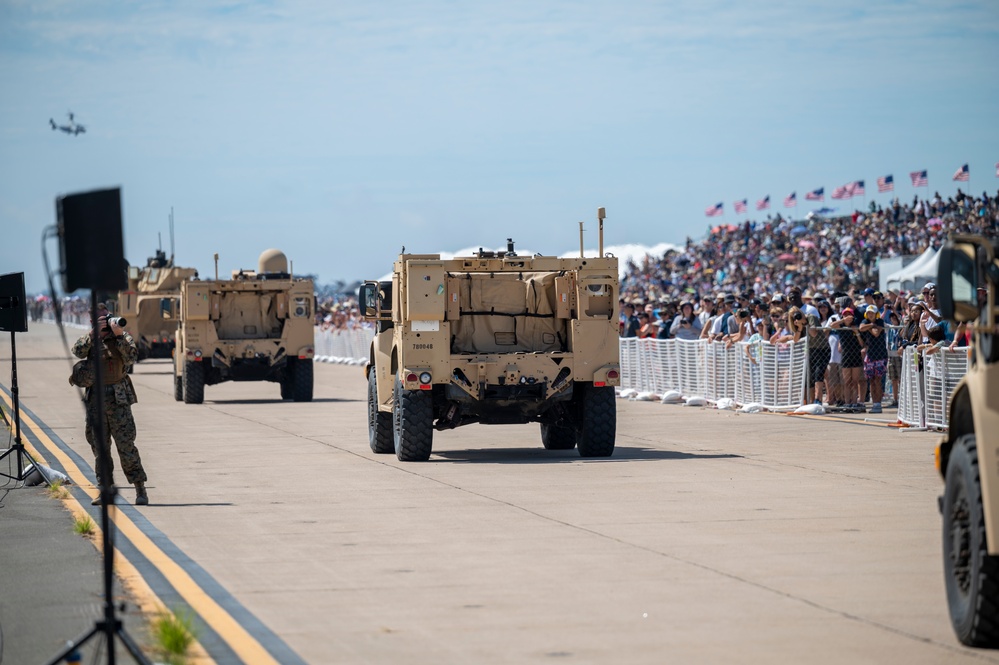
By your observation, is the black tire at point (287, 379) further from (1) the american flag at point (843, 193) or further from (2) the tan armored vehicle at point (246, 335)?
(1) the american flag at point (843, 193)

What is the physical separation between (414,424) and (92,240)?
34.2ft

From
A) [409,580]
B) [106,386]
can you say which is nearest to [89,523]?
[106,386]

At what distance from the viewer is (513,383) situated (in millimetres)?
17797

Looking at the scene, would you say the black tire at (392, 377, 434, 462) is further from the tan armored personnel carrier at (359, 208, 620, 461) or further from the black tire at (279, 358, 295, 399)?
the black tire at (279, 358, 295, 399)

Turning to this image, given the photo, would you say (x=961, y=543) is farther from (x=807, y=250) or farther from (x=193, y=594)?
(x=807, y=250)

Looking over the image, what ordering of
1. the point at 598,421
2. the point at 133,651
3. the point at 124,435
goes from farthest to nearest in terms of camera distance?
the point at 598,421 < the point at 124,435 < the point at 133,651

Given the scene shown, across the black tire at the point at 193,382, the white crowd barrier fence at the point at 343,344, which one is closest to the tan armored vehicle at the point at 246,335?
the black tire at the point at 193,382

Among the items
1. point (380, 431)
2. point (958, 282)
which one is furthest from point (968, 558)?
point (380, 431)

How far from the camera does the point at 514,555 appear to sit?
10766 mm

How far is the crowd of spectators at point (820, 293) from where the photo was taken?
76.5 ft

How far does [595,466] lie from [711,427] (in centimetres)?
608

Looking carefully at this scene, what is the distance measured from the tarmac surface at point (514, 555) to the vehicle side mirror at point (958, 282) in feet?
5.16

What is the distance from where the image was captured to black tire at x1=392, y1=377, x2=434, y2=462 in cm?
1781

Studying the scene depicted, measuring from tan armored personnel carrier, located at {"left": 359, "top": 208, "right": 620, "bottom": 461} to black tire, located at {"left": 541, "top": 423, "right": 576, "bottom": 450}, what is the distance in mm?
410
